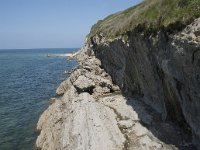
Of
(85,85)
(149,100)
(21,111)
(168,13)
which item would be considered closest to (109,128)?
(149,100)

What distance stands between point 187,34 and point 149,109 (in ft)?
43.8

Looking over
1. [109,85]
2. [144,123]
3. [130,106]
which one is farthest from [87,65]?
[144,123]

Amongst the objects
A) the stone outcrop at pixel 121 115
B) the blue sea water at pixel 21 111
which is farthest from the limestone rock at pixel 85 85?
the blue sea water at pixel 21 111

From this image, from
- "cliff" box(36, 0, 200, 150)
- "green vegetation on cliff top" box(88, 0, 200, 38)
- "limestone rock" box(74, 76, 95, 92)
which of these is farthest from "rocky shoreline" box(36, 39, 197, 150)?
"green vegetation on cliff top" box(88, 0, 200, 38)

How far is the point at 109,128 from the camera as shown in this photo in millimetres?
28406

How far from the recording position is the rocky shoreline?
25703 mm

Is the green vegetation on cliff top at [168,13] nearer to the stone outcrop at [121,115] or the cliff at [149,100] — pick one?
the cliff at [149,100]

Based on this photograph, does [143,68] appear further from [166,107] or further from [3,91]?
[3,91]

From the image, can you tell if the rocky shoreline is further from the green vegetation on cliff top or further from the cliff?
the green vegetation on cliff top

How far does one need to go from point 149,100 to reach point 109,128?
8.44m

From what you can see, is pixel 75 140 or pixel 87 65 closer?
pixel 75 140

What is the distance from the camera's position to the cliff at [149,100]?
2295cm

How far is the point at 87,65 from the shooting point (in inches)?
2285

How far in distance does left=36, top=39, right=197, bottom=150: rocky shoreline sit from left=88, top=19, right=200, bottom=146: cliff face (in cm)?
136
